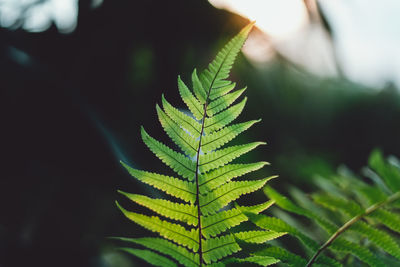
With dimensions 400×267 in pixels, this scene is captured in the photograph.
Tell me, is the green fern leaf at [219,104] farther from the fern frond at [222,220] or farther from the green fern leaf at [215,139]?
the fern frond at [222,220]

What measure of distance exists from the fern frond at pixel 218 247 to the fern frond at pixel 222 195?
1.9 inches

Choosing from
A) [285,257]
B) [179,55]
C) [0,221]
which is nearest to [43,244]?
[0,221]

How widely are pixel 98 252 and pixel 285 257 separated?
122 centimetres

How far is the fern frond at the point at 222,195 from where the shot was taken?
1.62ft

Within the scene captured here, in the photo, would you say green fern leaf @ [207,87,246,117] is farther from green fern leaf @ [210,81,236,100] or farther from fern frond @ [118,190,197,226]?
fern frond @ [118,190,197,226]

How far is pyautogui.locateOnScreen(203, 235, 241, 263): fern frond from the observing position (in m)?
0.49

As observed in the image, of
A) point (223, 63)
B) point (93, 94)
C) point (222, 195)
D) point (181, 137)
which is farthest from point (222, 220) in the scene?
point (93, 94)

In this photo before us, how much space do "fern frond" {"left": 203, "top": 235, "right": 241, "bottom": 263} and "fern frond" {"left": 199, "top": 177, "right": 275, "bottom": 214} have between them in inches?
1.9

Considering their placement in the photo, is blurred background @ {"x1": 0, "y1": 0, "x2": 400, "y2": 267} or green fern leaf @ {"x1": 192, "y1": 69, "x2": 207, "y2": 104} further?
blurred background @ {"x1": 0, "y1": 0, "x2": 400, "y2": 267}

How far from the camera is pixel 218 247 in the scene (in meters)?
0.49

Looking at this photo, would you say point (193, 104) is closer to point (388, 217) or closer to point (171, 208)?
point (171, 208)

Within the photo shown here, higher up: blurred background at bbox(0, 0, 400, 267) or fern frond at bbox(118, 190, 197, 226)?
blurred background at bbox(0, 0, 400, 267)

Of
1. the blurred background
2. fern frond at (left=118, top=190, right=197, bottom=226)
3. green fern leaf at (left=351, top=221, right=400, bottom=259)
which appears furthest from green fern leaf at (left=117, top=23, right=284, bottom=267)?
the blurred background

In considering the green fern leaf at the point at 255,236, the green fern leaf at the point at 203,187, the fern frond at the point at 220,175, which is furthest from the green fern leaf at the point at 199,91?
the green fern leaf at the point at 255,236
